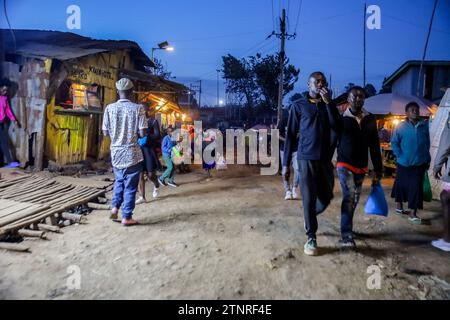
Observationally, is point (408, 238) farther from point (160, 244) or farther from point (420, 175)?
point (160, 244)

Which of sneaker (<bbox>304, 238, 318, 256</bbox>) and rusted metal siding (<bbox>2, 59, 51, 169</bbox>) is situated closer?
sneaker (<bbox>304, 238, 318, 256</bbox>)

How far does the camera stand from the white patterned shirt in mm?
4543

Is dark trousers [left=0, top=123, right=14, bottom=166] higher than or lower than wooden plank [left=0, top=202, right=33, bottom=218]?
higher

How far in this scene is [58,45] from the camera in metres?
11.1

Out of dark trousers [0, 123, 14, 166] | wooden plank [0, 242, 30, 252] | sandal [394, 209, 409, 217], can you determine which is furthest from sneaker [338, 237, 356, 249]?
dark trousers [0, 123, 14, 166]

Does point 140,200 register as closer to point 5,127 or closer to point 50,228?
point 50,228

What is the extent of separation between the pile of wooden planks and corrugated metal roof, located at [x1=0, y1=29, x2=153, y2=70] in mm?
3871

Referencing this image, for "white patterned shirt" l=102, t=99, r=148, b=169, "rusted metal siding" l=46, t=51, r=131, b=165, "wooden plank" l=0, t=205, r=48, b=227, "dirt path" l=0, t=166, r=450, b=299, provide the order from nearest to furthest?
1. "dirt path" l=0, t=166, r=450, b=299
2. "wooden plank" l=0, t=205, r=48, b=227
3. "white patterned shirt" l=102, t=99, r=148, b=169
4. "rusted metal siding" l=46, t=51, r=131, b=165

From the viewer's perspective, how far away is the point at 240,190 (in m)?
7.72

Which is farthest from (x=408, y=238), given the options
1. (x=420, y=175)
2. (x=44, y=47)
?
(x=44, y=47)

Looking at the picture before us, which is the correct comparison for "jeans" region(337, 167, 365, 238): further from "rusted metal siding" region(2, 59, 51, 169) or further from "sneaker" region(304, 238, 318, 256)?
"rusted metal siding" region(2, 59, 51, 169)

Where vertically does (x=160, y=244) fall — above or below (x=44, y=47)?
below
